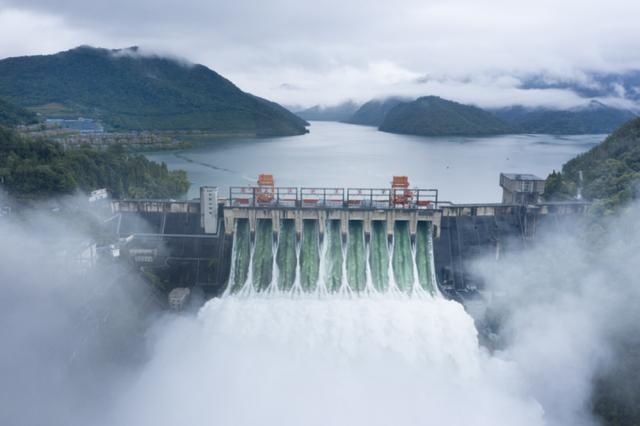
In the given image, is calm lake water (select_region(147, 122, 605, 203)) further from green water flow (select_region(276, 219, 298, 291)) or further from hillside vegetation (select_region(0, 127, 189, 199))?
green water flow (select_region(276, 219, 298, 291))

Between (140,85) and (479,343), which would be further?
(140,85)

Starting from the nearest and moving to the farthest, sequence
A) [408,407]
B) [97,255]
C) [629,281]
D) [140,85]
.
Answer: [408,407] < [629,281] < [97,255] < [140,85]

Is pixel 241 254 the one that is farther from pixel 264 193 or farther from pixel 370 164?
pixel 370 164

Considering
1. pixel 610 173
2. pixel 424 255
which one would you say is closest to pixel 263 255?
pixel 424 255

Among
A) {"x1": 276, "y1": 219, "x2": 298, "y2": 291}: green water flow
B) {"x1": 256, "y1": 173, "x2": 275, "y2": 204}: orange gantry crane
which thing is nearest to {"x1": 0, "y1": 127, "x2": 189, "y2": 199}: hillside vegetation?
{"x1": 256, "y1": 173, "x2": 275, "y2": 204}: orange gantry crane

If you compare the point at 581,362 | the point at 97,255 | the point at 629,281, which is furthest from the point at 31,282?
the point at 629,281

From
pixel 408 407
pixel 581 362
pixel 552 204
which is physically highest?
pixel 552 204

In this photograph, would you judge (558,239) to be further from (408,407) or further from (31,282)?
(31,282)
